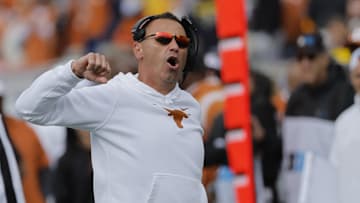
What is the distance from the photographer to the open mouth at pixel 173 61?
634 cm

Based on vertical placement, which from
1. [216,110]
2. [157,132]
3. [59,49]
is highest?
[157,132]

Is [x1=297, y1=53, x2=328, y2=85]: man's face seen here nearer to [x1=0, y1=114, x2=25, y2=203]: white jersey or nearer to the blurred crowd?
the blurred crowd

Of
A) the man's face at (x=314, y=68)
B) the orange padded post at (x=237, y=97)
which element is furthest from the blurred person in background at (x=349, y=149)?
the man's face at (x=314, y=68)

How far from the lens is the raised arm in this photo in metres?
6.02

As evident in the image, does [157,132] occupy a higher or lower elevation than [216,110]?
higher

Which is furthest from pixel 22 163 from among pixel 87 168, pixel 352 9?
pixel 352 9

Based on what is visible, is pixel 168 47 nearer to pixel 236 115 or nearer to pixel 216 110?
pixel 236 115

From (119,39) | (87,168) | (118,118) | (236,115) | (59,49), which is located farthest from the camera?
(59,49)

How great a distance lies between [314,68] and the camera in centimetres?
987

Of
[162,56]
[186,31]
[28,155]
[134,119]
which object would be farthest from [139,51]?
A: [28,155]

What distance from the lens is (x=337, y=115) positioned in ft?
31.2

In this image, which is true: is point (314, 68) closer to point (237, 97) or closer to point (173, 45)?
point (237, 97)

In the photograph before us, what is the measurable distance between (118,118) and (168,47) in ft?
1.33

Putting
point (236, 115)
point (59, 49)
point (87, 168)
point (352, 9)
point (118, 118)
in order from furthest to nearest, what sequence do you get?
1. point (59, 49)
2. point (352, 9)
3. point (87, 168)
4. point (236, 115)
5. point (118, 118)
